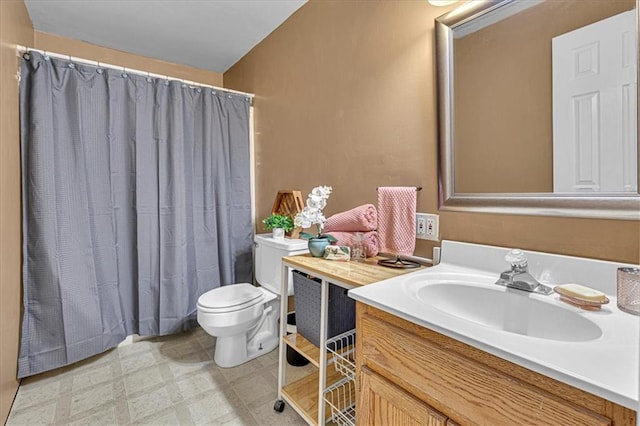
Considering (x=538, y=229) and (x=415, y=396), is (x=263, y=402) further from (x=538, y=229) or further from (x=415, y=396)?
(x=538, y=229)

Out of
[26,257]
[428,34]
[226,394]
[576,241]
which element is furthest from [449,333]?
[26,257]

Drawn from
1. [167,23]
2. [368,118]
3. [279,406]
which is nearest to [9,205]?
[167,23]

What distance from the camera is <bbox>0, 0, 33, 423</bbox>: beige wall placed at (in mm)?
1448

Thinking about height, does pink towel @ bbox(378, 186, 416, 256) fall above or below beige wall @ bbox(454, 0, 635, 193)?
below

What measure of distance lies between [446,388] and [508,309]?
0.40 meters

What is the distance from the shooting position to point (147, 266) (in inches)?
86.6

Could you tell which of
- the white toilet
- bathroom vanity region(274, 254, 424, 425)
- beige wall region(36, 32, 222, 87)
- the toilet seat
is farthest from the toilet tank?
beige wall region(36, 32, 222, 87)

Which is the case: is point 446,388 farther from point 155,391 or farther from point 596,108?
point 155,391

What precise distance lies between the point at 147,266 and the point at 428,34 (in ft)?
7.47

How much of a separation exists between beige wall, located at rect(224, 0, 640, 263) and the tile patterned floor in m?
1.14

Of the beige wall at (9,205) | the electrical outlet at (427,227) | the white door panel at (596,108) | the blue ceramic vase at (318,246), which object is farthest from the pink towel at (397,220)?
the beige wall at (9,205)

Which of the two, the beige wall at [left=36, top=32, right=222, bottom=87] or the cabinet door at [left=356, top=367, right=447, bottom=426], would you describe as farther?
the beige wall at [left=36, top=32, right=222, bottom=87]

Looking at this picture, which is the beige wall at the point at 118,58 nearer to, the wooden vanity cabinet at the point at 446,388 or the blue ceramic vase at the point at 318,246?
the blue ceramic vase at the point at 318,246

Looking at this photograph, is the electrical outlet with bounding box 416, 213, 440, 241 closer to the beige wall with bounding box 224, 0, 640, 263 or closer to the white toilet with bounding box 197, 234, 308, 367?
the beige wall with bounding box 224, 0, 640, 263
